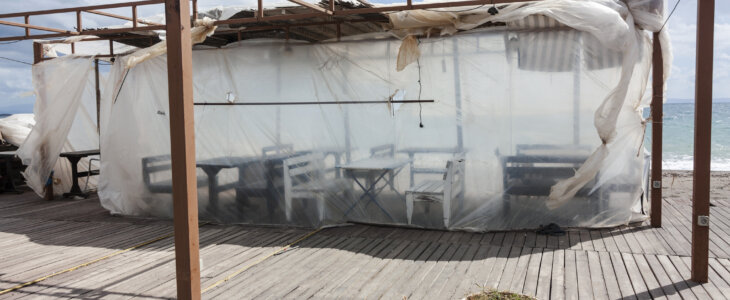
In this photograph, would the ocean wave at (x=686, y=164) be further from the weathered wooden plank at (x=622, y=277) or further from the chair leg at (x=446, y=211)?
the weathered wooden plank at (x=622, y=277)

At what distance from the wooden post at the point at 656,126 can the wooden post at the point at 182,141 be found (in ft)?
15.1

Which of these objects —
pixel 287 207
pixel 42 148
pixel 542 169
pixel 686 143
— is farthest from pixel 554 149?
pixel 686 143

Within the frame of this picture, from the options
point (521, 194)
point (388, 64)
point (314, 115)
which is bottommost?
point (521, 194)

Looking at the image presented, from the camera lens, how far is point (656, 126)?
18.1ft

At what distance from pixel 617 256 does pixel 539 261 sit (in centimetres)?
71

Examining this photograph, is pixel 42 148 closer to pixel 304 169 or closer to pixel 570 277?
pixel 304 169

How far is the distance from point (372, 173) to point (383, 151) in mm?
309

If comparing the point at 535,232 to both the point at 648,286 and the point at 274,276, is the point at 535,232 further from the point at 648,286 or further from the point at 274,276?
the point at 274,276

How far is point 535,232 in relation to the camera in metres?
5.46

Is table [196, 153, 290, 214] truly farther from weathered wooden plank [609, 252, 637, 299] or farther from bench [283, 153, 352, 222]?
weathered wooden plank [609, 252, 637, 299]

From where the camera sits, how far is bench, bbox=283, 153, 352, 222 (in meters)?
5.99

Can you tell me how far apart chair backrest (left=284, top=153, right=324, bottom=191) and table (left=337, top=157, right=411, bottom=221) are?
0.31m

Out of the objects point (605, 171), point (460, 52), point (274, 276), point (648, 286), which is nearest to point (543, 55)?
point (460, 52)

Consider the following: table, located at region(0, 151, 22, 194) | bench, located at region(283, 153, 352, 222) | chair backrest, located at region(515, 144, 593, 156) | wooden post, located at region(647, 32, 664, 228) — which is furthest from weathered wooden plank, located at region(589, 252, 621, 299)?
table, located at region(0, 151, 22, 194)
